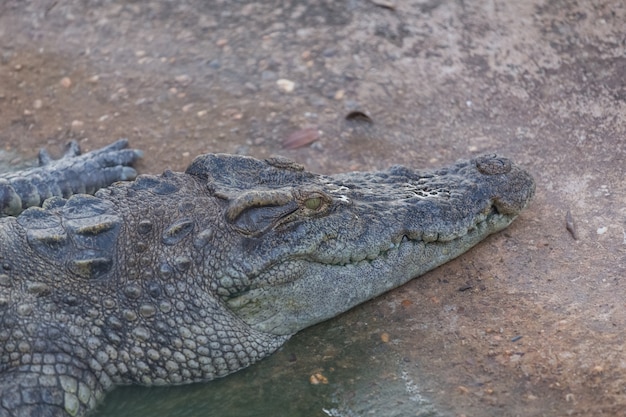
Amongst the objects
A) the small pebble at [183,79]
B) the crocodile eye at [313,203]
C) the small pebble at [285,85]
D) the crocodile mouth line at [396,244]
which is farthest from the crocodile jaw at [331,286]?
the small pebble at [183,79]

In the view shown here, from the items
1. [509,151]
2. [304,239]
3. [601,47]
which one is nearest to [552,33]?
[601,47]

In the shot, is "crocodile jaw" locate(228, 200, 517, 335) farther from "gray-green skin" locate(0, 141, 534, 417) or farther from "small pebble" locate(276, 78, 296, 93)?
"small pebble" locate(276, 78, 296, 93)

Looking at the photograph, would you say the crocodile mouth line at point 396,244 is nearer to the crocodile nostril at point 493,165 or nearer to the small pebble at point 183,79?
the crocodile nostril at point 493,165

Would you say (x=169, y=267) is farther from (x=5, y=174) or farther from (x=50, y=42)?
(x=50, y=42)

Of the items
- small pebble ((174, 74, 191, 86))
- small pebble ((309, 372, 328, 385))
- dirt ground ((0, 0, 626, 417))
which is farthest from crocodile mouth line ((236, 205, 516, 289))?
small pebble ((174, 74, 191, 86))

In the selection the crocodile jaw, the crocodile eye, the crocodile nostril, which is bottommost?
the crocodile jaw

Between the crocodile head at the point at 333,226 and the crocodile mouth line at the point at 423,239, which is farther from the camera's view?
the crocodile mouth line at the point at 423,239

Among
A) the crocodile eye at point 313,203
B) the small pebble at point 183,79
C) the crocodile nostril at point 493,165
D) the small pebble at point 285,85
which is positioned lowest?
the small pebble at point 183,79
